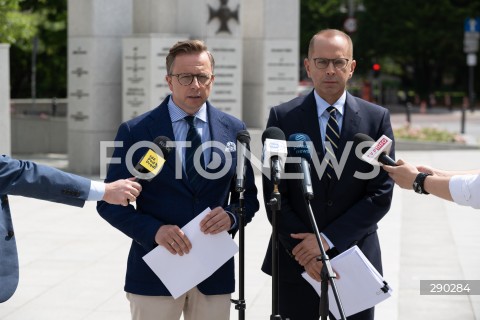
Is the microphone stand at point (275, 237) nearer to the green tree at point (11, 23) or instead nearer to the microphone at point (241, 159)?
the microphone at point (241, 159)

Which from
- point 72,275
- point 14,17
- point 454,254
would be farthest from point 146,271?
point 14,17

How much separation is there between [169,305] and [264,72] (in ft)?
48.1

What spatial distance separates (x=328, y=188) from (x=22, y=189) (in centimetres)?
157

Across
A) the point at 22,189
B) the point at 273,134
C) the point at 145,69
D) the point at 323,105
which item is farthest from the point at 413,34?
the point at 22,189

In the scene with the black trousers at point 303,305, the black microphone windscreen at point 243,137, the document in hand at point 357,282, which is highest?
the black microphone windscreen at point 243,137

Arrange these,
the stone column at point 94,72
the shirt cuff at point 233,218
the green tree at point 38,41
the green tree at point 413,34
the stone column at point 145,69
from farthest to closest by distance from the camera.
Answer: the green tree at point 413,34
the green tree at point 38,41
the stone column at point 94,72
the stone column at point 145,69
the shirt cuff at point 233,218

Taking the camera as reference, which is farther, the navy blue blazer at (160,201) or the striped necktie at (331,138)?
the striped necktie at (331,138)

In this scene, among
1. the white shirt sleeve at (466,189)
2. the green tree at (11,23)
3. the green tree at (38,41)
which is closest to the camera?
the white shirt sleeve at (466,189)

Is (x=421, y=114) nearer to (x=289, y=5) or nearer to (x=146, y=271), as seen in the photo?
(x=289, y=5)

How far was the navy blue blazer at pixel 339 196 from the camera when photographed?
16.2 feet

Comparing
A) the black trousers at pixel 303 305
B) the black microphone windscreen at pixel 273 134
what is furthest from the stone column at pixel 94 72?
the black microphone windscreen at pixel 273 134

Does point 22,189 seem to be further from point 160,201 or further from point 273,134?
point 273,134

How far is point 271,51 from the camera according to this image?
1922cm

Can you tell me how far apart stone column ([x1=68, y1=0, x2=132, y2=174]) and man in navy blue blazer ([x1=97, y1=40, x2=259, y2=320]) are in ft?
42.6
